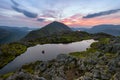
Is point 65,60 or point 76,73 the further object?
point 65,60

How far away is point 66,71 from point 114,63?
25108 millimetres

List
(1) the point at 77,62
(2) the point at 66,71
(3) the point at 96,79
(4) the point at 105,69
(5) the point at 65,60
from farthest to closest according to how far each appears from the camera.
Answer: (5) the point at 65,60 < (1) the point at 77,62 < (2) the point at 66,71 < (4) the point at 105,69 < (3) the point at 96,79

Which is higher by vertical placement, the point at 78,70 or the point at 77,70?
the point at 78,70

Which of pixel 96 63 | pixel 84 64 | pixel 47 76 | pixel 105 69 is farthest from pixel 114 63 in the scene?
pixel 47 76

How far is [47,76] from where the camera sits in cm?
7612

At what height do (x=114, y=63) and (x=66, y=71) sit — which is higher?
(x=114, y=63)

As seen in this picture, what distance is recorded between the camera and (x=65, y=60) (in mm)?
96500

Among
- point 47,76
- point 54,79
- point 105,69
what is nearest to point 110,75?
point 105,69

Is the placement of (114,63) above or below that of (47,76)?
above

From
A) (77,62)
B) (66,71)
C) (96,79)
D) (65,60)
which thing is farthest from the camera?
(65,60)

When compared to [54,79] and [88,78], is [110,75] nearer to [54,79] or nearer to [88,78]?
[88,78]

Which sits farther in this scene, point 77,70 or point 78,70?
point 77,70

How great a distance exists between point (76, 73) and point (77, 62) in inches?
572

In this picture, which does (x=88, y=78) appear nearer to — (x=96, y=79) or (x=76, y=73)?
(x=96, y=79)
